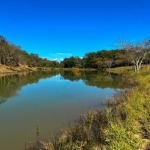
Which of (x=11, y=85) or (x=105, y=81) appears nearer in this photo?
(x=11, y=85)

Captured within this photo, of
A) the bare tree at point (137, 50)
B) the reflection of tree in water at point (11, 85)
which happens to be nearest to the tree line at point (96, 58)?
the bare tree at point (137, 50)

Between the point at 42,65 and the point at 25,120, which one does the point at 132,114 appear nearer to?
the point at 25,120

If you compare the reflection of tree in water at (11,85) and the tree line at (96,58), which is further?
the tree line at (96,58)

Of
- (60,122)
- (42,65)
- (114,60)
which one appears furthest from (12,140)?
(42,65)

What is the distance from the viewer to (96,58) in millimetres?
93500

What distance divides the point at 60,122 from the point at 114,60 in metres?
78.8

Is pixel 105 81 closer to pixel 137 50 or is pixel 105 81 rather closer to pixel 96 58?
pixel 137 50

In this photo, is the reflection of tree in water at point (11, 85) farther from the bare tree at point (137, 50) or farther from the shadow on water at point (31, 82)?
the bare tree at point (137, 50)

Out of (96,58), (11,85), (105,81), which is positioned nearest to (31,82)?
(11,85)

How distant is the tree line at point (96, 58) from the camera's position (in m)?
41.5

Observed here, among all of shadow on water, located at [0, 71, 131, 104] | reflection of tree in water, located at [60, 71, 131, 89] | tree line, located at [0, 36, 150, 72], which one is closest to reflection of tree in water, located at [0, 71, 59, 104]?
shadow on water, located at [0, 71, 131, 104]

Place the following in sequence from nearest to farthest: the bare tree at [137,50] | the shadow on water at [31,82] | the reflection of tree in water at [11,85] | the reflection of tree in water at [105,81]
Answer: the reflection of tree in water at [11,85]
the shadow on water at [31,82]
the reflection of tree in water at [105,81]
the bare tree at [137,50]

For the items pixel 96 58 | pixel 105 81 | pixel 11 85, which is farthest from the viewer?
pixel 96 58

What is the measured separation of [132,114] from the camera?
7332 millimetres
